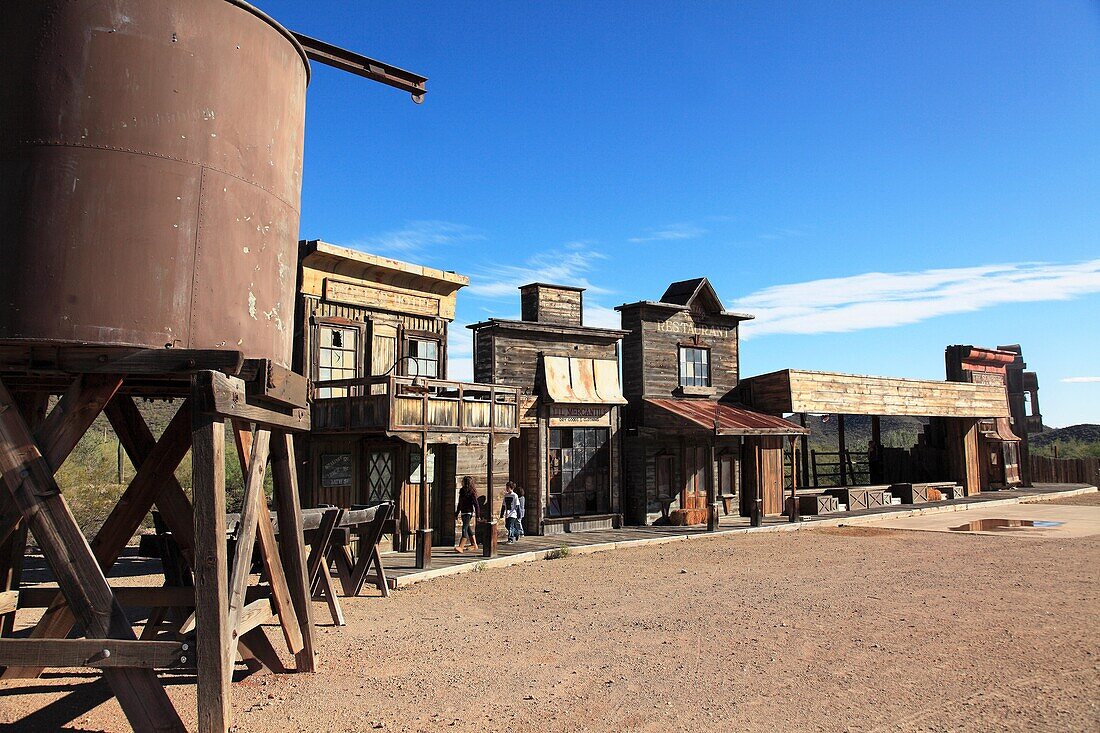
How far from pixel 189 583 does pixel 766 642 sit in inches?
259

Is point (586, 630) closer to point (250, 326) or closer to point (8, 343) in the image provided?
point (250, 326)

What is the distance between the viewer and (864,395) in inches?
1142

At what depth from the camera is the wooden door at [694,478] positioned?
977 inches

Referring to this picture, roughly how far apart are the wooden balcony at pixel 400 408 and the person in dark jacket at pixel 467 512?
139cm

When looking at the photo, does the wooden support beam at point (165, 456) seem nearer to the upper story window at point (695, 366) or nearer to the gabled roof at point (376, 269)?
the gabled roof at point (376, 269)

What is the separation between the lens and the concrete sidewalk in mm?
15211

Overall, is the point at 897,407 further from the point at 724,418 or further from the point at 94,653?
the point at 94,653

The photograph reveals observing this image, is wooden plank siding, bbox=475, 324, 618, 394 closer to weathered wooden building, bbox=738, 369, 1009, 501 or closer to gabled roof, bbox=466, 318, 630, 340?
gabled roof, bbox=466, 318, 630, 340

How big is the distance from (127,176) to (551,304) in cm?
1732

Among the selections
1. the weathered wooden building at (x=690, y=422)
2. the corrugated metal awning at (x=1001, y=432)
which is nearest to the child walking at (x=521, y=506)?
the weathered wooden building at (x=690, y=422)

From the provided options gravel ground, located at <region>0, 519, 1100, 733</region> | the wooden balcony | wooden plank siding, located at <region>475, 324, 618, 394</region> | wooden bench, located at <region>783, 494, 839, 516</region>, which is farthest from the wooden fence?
the wooden balcony

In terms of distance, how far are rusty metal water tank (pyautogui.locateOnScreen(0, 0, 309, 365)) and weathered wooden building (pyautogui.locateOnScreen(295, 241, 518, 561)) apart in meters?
9.10

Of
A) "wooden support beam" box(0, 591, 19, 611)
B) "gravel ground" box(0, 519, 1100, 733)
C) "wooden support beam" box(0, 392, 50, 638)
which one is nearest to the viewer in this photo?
"gravel ground" box(0, 519, 1100, 733)

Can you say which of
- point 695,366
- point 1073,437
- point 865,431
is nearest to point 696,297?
point 695,366
